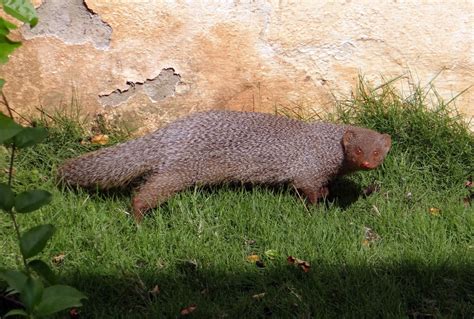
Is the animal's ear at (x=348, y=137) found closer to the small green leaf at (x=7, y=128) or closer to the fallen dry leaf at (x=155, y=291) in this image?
the fallen dry leaf at (x=155, y=291)

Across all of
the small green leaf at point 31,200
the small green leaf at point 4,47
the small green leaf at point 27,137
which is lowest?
the small green leaf at point 31,200

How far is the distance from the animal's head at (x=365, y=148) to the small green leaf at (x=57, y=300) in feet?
6.07

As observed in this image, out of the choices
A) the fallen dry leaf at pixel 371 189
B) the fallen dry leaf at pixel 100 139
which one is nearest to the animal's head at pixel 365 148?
the fallen dry leaf at pixel 371 189

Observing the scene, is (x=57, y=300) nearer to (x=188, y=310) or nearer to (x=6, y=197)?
(x=6, y=197)

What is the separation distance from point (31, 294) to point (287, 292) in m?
1.19

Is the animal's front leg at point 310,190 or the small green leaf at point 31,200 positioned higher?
the small green leaf at point 31,200

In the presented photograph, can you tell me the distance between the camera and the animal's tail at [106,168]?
116 inches

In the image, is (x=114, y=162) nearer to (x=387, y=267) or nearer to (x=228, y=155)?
(x=228, y=155)

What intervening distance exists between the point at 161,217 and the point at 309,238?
1.85 feet

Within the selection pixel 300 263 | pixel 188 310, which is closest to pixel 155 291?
pixel 188 310

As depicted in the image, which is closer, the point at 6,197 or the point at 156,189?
the point at 6,197

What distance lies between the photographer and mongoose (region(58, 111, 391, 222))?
9.69ft

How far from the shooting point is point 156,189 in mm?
2922

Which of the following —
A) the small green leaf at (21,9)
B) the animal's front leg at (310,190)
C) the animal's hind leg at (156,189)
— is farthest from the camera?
the animal's front leg at (310,190)
